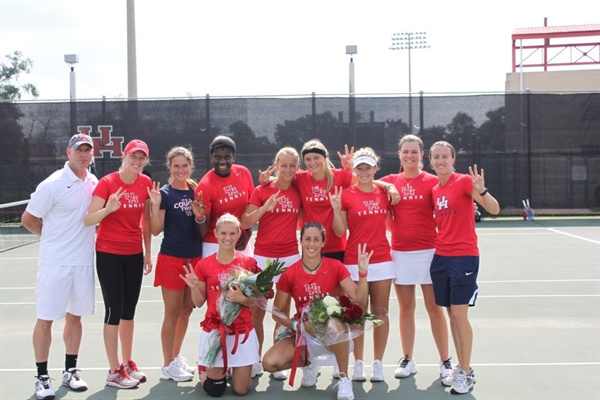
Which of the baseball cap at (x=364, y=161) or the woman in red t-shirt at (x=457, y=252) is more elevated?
the baseball cap at (x=364, y=161)

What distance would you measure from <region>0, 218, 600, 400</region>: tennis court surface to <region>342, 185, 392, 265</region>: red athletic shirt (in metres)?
0.93

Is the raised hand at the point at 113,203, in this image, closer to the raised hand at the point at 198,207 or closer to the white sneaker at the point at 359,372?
the raised hand at the point at 198,207

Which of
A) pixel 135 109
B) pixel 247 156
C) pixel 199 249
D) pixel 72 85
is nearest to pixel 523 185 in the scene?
pixel 247 156

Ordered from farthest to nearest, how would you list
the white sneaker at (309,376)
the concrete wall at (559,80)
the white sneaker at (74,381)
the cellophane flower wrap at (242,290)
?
the concrete wall at (559,80), the white sneaker at (309,376), the white sneaker at (74,381), the cellophane flower wrap at (242,290)

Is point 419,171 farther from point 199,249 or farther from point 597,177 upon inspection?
point 597,177

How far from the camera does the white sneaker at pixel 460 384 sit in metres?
4.48

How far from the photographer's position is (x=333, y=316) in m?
4.46

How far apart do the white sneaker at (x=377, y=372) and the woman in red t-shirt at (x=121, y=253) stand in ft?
5.57

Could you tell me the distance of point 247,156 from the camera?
54.2 feet

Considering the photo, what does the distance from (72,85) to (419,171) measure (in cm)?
1464

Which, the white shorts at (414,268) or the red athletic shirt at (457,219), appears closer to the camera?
the red athletic shirt at (457,219)

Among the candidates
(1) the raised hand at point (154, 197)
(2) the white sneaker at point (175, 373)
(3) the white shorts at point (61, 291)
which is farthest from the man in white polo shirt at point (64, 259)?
(2) the white sneaker at point (175, 373)

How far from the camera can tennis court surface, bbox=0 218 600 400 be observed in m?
4.61

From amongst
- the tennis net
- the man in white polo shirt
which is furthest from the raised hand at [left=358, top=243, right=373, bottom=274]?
the tennis net
